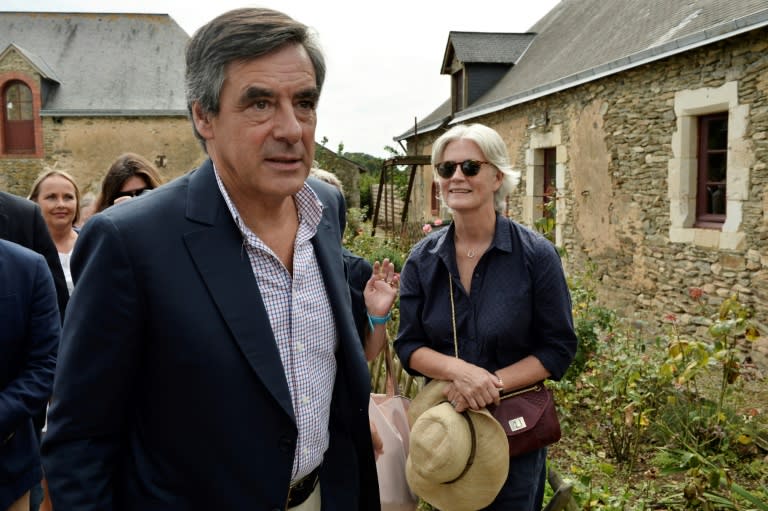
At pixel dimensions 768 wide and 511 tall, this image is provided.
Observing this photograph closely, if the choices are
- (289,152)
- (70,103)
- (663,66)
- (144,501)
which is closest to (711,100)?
(663,66)

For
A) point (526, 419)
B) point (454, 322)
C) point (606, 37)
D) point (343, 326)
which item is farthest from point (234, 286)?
point (606, 37)

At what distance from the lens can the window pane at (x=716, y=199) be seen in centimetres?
753

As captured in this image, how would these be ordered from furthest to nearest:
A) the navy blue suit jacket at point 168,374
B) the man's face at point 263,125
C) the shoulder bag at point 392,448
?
the shoulder bag at point 392,448 → the man's face at point 263,125 → the navy blue suit jacket at point 168,374

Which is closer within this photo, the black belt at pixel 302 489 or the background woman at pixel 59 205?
the black belt at pixel 302 489

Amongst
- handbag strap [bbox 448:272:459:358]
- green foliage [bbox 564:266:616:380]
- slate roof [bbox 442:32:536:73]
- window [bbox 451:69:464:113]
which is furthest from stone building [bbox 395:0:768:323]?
handbag strap [bbox 448:272:459:358]

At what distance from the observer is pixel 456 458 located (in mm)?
2189

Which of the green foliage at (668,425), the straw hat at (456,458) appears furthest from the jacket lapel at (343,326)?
the green foliage at (668,425)

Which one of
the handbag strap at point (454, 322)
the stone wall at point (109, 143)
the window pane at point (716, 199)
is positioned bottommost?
the handbag strap at point (454, 322)

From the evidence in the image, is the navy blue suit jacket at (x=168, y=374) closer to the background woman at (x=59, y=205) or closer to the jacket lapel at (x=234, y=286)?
the jacket lapel at (x=234, y=286)

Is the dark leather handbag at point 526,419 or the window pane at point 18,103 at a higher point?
the window pane at point 18,103

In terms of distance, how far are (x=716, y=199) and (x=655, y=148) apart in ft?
3.40

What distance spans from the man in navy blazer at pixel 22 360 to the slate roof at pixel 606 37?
6286 mm

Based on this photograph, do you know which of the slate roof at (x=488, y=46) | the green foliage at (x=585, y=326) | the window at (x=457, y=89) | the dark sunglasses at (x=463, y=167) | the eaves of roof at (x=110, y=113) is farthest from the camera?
the eaves of roof at (x=110, y=113)

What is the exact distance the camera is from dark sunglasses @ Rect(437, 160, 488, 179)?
8.61 ft
